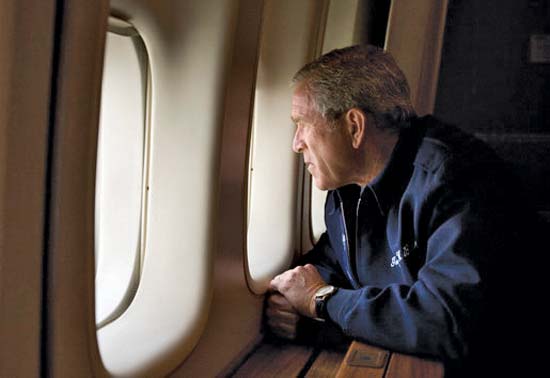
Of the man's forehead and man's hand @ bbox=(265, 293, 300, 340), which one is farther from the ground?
the man's forehead

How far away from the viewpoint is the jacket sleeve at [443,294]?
1.48 metres

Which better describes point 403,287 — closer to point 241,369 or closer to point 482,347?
point 482,347

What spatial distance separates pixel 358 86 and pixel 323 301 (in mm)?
525

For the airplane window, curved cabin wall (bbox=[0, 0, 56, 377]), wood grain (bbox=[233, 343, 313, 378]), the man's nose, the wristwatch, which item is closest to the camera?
curved cabin wall (bbox=[0, 0, 56, 377])

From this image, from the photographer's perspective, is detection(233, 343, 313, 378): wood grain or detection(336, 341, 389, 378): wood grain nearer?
detection(336, 341, 389, 378): wood grain

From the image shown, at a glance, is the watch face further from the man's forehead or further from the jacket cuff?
the man's forehead

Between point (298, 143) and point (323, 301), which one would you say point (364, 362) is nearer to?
point (323, 301)

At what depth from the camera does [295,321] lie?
70.7 inches

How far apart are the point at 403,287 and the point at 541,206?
2.39 meters

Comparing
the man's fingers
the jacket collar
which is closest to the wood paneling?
the man's fingers

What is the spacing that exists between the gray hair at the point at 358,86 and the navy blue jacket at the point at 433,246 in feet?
0.23

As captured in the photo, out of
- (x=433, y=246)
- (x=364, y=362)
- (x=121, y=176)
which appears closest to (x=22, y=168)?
(x=121, y=176)

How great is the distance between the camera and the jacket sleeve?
1.48 m

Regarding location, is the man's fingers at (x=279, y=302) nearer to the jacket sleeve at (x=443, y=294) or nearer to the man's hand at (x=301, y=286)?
the man's hand at (x=301, y=286)
